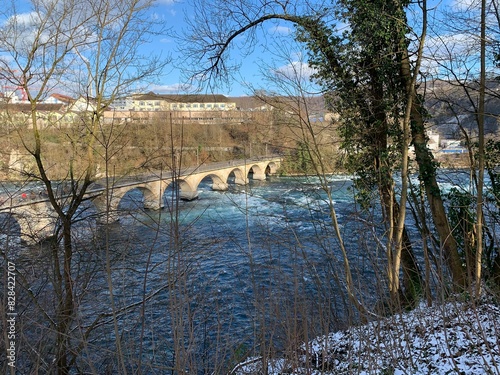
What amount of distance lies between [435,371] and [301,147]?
11.0 ft

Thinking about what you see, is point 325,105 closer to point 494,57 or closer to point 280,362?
point 494,57

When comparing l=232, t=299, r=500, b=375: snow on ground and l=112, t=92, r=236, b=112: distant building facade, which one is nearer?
l=232, t=299, r=500, b=375: snow on ground

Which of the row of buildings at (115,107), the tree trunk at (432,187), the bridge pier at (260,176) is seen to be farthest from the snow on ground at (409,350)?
the bridge pier at (260,176)

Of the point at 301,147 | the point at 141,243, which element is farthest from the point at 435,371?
the point at 301,147

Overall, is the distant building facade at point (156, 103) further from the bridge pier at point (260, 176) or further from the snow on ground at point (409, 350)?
the bridge pier at point (260, 176)

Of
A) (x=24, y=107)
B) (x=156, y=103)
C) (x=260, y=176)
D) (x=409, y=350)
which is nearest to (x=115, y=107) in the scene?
(x=156, y=103)

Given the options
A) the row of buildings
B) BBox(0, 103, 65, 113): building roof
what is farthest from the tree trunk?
BBox(0, 103, 65, 113): building roof

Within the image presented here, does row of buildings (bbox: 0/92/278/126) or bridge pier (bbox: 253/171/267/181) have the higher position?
row of buildings (bbox: 0/92/278/126)

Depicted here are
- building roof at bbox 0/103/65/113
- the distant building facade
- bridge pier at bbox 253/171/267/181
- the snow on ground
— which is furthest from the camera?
bridge pier at bbox 253/171/267/181

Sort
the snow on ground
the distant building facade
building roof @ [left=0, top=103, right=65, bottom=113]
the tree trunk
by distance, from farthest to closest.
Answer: the tree trunk
the distant building facade
building roof @ [left=0, top=103, right=65, bottom=113]
the snow on ground

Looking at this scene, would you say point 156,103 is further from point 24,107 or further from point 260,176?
point 260,176

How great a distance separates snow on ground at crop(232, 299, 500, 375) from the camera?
3.02 m

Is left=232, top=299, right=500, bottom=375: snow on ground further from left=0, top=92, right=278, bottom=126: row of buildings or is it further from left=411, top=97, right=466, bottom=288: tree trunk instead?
left=0, top=92, right=278, bottom=126: row of buildings

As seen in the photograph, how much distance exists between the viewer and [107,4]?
5.33 meters
